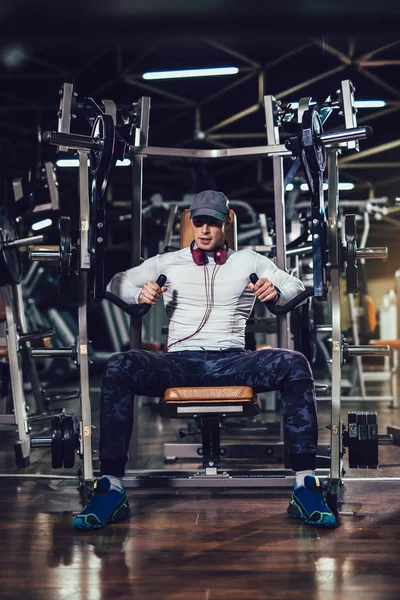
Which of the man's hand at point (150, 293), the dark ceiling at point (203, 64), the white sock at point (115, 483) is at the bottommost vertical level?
the white sock at point (115, 483)

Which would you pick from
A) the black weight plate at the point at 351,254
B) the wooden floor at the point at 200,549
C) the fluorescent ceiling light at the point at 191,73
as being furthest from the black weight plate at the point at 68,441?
the fluorescent ceiling light at the point at 191,73

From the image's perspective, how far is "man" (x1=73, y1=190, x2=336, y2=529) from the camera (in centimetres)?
235

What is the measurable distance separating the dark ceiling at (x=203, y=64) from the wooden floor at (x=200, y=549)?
2265 mm

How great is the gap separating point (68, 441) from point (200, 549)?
84 cm

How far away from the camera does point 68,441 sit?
262cm

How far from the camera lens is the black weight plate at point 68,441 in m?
2.62

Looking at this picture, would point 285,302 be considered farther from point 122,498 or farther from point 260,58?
point 260,58

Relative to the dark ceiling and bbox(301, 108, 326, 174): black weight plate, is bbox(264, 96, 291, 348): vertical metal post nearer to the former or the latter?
bbox(301, 108, 326, 174): black weight plate

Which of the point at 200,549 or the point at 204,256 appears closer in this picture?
the point at 200,549

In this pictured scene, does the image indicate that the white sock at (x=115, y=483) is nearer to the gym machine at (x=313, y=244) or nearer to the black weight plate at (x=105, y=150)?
the gym machine at (x=313, y=244)

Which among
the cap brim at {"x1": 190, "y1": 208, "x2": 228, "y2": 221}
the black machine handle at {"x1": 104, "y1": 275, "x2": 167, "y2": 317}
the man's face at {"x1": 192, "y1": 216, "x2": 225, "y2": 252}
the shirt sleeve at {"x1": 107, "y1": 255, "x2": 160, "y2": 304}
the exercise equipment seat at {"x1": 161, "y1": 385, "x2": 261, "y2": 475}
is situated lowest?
the exercise equipment seat at {"x1": 161, "y1": 385, "x2": 261, "y2": 475}

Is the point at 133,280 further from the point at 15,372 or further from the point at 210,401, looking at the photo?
the point at 15,372

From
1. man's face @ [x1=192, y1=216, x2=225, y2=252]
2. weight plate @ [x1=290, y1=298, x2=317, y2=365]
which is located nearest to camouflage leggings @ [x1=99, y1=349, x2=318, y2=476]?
man's face @ [x1=192, y1=216, x2=225, y2=252]

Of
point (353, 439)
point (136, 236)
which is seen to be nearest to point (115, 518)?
point (353, 439)
